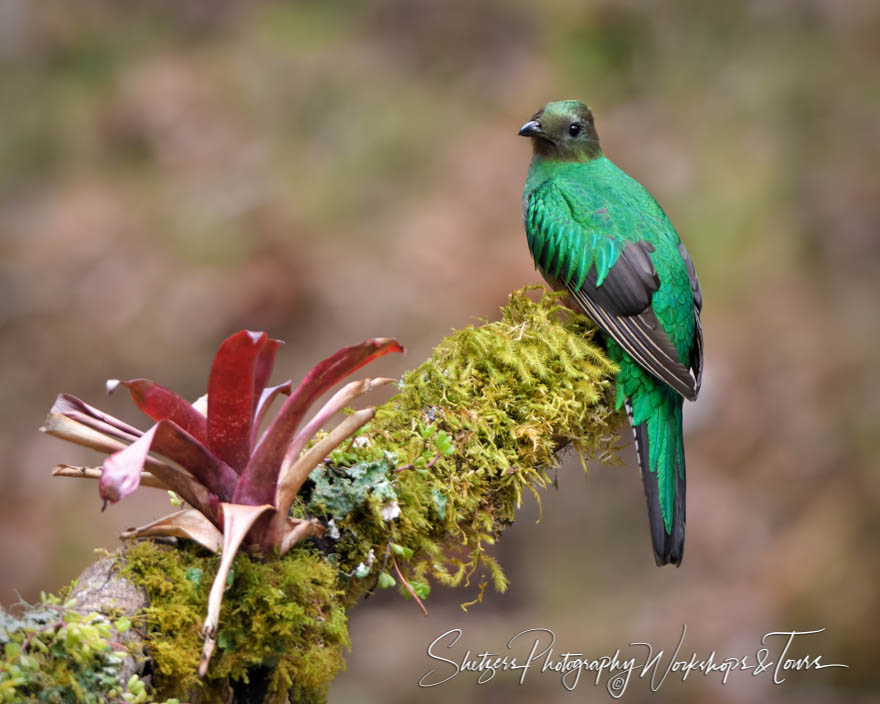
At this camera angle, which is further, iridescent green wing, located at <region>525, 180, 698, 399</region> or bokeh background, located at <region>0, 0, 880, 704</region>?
bokeh background, located at <region>0, 0, 880, 704</region>

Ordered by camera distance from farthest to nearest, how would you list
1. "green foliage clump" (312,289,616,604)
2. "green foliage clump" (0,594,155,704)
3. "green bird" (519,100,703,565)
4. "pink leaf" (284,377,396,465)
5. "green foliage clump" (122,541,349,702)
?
1. "green bird" (519,100,703,565)
2. "green foliage clump" (312,289,616,604)
3. "pink leaf" (284,377,396,465)
4. "green foliage clump" (122,541,349,702)
5. "green foliage clump" (0,594,155,704)

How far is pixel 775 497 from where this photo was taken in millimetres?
6305

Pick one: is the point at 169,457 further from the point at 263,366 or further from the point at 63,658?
the point at 63,658

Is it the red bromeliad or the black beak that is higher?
the black beak

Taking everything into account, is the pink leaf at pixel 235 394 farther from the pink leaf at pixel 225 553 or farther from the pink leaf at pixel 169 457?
the pink leaf at pixel 225 553

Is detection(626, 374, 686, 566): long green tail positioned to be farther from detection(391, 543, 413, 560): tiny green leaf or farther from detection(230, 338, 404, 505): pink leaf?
detection(230, 338, 404, 505): pink leaf

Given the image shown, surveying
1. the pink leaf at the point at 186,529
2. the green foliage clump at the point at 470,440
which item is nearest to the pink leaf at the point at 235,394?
the pink leaf at the point at 186,529

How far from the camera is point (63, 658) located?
1.57 metres

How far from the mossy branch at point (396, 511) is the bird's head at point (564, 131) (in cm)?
98

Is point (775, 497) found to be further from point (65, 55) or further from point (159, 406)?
point (65, 55)

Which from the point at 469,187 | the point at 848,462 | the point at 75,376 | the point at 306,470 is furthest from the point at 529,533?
the point at 306,470

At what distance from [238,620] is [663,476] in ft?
5.14

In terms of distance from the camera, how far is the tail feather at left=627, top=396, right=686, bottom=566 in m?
2.82

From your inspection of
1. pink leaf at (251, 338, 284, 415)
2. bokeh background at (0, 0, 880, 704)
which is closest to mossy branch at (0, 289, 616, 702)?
pink leaf at (251, 338, 284, 415)
